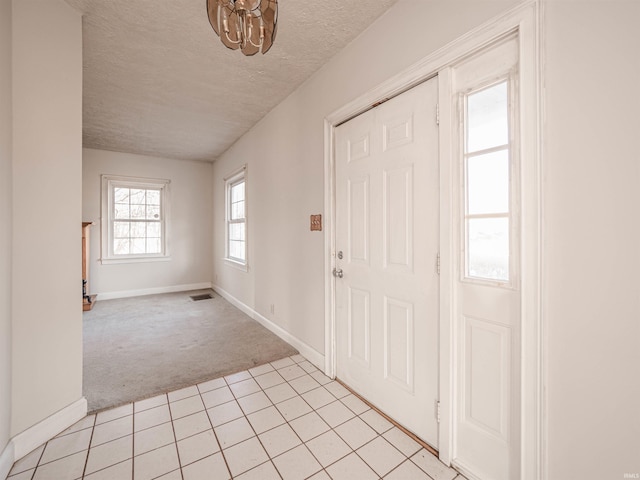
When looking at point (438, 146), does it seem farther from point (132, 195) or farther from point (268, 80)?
point (132, 195)

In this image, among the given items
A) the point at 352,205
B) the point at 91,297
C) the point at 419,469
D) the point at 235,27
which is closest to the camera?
the point at 235,27

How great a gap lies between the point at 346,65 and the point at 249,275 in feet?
9.64

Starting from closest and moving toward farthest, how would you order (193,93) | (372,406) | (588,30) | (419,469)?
(588,30) < (419,469) < (372,406) < (193,93)

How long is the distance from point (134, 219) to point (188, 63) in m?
3.93

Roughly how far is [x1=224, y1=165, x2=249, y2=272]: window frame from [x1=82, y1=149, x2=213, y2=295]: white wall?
1.07 m

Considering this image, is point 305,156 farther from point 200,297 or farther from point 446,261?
point 200,297

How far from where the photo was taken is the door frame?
1.13 meters

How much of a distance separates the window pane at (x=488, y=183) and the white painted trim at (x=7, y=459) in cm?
269

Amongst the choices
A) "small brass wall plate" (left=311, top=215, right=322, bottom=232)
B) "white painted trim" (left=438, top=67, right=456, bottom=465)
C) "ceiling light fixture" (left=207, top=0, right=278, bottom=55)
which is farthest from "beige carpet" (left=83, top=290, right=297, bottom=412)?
"ceiling light fixture" (left=207, top=0, right=278, bottom=55)

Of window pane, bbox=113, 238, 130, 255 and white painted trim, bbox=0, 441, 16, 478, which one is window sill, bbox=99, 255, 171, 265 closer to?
window pane, bbox=113, 238, 130, 255

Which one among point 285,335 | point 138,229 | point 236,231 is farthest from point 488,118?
point 138,229

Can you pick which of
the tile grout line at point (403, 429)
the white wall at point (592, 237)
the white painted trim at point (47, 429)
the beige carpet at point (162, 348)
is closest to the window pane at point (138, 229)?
the beige carpet at point (162, 348)

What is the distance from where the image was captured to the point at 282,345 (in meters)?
2.98

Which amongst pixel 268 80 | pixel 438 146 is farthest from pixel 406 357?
pixel 268 80
